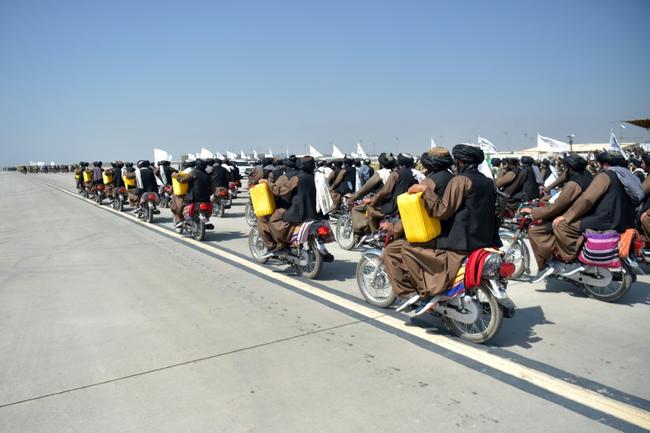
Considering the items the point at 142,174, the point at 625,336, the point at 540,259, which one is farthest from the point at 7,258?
the point at 625,336

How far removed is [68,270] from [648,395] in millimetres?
8229

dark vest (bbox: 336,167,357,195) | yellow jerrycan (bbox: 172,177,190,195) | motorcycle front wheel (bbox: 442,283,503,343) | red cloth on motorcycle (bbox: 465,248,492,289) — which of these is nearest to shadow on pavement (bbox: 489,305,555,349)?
motorcycle front wheel (bbox: 442,283,503,343)

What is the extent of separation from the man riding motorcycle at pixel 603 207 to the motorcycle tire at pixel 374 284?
2345mm

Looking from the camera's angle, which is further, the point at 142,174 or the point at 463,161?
the point at 142,174

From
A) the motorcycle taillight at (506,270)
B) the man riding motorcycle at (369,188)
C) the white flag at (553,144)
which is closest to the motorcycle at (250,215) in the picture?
the man riding motorcycle at (369,188)

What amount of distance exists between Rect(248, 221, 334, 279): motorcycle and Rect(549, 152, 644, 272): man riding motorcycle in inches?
127

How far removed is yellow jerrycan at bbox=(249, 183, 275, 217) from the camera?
25.6 feet

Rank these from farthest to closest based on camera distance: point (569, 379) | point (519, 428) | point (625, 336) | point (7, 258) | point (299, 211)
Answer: point (7, 258) → point (299, 211) → point (625, 336) → point (569, 379) → point (519, 428)

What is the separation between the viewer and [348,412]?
349 centimetres

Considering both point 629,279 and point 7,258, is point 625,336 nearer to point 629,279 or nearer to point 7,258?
point 629,279

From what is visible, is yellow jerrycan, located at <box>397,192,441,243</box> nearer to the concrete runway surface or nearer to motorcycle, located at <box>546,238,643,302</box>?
the concrete runway surface

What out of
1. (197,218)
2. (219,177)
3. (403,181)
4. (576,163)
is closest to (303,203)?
(403,181)

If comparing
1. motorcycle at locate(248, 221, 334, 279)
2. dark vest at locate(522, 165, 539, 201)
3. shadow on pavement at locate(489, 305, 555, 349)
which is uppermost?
dark vest at locate(522, 165, 539, 201)

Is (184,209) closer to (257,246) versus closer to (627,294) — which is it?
(257,246)
